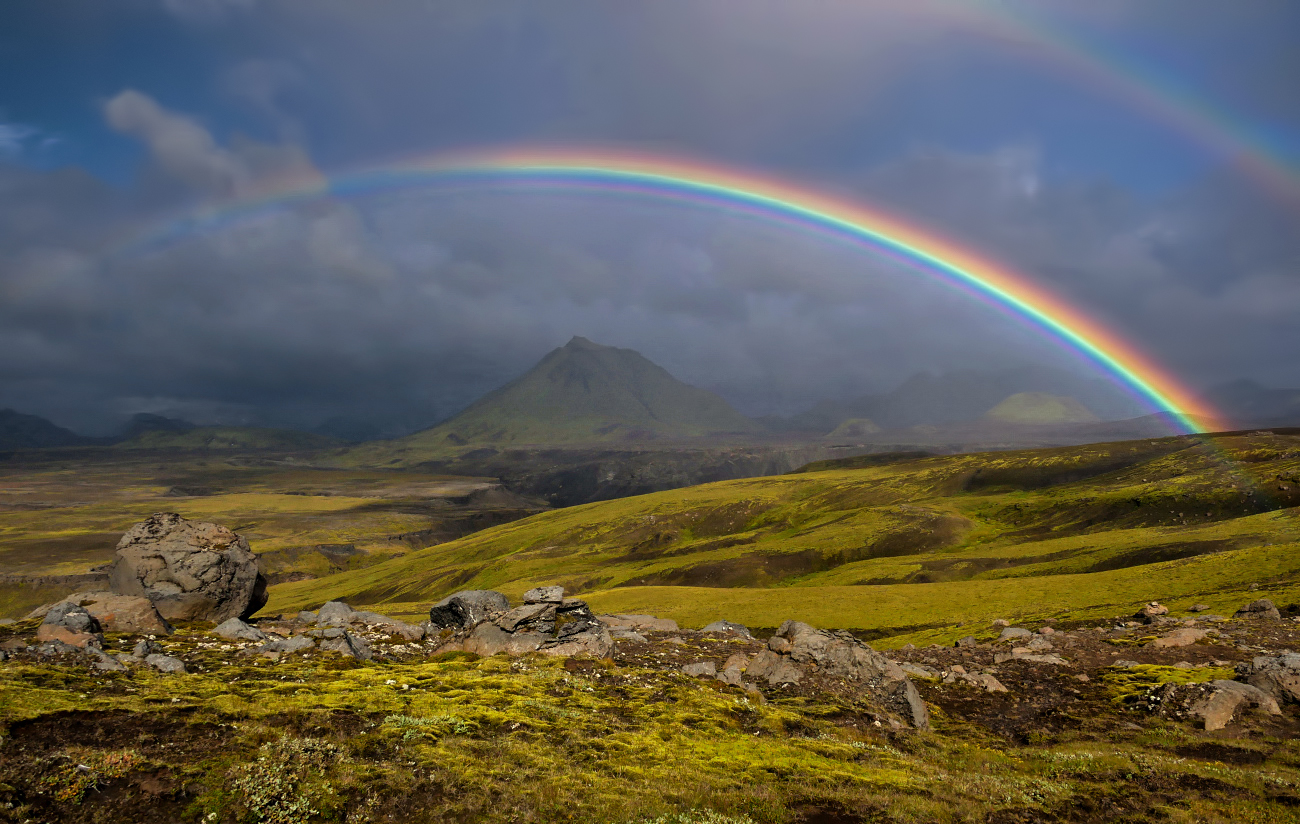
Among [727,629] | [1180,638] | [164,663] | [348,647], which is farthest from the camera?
[727,629]

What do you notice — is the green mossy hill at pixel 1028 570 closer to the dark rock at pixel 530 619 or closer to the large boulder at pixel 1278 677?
the large boulder at pixel 1278 677

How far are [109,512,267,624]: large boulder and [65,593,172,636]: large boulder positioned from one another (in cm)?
975

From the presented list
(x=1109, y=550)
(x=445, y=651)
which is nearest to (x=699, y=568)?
(x=1109, y=550)

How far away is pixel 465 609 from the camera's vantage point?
53.2 metres

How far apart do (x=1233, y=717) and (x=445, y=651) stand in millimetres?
49620

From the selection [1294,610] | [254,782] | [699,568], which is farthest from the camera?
[699,568]

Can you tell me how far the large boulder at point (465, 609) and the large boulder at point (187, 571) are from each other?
64.3 ft

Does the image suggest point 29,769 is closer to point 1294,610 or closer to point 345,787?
point 345,787

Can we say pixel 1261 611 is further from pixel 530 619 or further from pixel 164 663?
pixel 164 663

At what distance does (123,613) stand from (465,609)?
24034mm

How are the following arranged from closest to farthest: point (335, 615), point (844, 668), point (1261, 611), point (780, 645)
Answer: point (844, 668)
point (780, 645)
point (335, 615)
point (1261, 611)

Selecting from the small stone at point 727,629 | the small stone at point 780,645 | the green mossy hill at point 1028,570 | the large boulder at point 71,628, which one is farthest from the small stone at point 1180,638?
the large boulder at point 71,628

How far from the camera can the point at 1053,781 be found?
990 inches

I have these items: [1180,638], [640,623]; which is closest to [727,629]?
[640,623]
